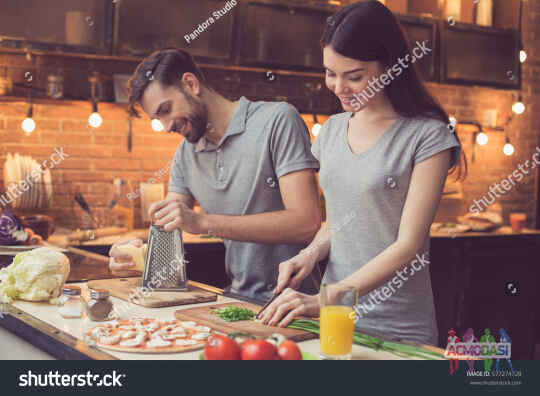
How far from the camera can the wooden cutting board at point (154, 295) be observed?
1850 millimetres

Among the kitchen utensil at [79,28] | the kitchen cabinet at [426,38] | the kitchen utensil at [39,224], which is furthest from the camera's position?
the kitchen cabinet at [426,38]

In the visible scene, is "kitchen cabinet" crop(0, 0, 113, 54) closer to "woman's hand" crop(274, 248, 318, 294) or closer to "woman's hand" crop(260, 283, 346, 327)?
"woman's hand" crop(274, 248, 318, 294)

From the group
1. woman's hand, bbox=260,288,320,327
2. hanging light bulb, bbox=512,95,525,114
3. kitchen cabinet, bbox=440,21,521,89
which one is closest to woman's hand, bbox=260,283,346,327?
woman's hand, bbox=260,288,320,327

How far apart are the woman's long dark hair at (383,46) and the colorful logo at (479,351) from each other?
57 cm

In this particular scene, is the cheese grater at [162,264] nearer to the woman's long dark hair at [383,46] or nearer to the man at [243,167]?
the man at [243,167]

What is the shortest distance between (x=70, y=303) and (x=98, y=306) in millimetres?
108

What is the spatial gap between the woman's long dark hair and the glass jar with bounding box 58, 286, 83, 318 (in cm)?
94

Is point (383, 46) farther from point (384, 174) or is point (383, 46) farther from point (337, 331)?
Answer: point (337, 331)

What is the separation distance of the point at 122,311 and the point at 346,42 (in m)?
0.93

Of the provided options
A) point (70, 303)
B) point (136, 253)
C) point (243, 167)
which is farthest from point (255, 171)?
point (70, 303)

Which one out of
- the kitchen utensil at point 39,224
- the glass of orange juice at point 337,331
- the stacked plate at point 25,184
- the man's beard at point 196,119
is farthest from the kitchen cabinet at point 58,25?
the glass of orange juice at point 337,331

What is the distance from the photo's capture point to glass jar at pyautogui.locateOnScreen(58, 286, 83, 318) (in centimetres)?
167

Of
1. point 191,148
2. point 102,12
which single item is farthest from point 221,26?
point 191,148
